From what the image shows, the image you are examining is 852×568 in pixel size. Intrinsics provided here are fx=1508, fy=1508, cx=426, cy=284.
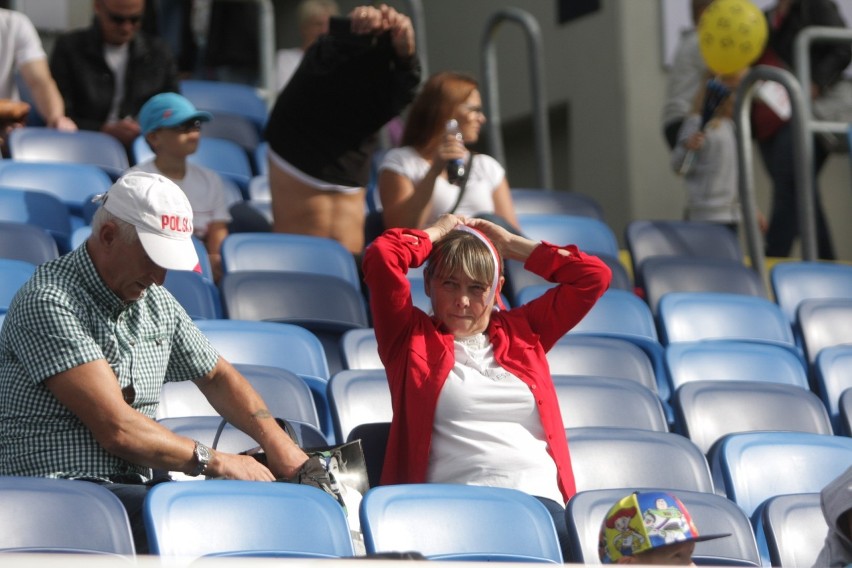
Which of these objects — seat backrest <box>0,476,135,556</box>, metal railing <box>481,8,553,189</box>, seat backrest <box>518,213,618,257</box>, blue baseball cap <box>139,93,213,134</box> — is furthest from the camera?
metal railing <box>481,8,553,189</box>

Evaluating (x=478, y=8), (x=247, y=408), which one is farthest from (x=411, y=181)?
(x=478, y=8)

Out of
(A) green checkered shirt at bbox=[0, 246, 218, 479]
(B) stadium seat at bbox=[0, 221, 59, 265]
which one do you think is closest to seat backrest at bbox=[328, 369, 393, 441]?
(A) green checkered shirt at bbox=[0, 246, 218, 479]

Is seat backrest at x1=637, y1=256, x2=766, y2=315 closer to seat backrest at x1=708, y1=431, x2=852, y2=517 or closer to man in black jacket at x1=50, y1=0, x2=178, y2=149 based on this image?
seat backrest at x1=708, y1=431, x2=852, y2=517

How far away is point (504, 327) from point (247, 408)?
0.77 metres

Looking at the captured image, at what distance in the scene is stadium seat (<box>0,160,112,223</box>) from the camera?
5.47m

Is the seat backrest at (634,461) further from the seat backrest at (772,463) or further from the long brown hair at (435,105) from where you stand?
the long brown hair at (435,105)

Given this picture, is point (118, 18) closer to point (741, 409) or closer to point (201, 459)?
point (741, 409)

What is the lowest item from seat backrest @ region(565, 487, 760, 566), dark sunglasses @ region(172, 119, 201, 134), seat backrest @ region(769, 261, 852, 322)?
seat backrest @ region(769, 261, 852, 322)

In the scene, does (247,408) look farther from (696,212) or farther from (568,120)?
(568,120)

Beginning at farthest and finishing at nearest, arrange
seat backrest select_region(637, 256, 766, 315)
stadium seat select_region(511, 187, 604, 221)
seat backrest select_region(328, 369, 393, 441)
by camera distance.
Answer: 1. stadium seat select_region(511, 187, 604, 221)
2. seat backrest select_region(637, 256, 766, 315)
3. seat backrest select_region(328, 369, 393, 441)

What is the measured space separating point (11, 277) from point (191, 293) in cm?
58

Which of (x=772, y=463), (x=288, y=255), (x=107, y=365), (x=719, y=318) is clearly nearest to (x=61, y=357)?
(x=107, y=365)

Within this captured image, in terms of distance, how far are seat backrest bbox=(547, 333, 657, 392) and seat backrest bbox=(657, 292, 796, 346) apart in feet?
1.64

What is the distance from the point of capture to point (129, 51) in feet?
21.9
